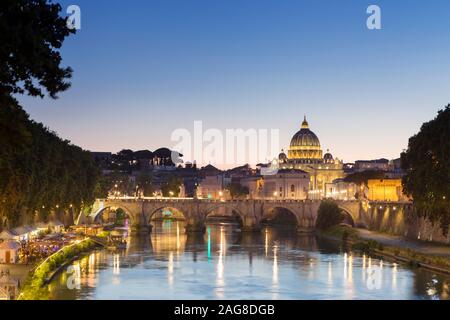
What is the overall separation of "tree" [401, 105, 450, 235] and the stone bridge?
1404 inches

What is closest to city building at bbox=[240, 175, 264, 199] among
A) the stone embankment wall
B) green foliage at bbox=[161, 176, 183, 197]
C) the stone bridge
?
green foliage at bbox=[161, 176, 183, 197]

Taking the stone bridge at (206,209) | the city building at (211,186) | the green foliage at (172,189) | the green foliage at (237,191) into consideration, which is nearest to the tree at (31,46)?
the stone bridge at (206,209)

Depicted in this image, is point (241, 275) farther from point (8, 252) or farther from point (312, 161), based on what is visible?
point (312, 161)

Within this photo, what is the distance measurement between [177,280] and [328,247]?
92.5 feet

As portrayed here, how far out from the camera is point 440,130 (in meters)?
55.5

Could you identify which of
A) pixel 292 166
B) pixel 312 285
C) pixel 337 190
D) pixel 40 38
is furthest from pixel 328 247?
pixel 292 166

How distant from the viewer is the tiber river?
4250cm

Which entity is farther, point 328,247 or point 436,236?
point 328,247

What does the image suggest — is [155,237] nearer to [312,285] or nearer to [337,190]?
[312,285]

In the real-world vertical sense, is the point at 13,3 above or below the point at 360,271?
above

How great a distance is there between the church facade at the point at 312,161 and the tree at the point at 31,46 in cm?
Result: 15739

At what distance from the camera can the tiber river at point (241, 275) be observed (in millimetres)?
42500

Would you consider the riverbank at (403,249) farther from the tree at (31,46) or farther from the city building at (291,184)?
the city building at (291,184)

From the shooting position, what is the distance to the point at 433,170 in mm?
55906
